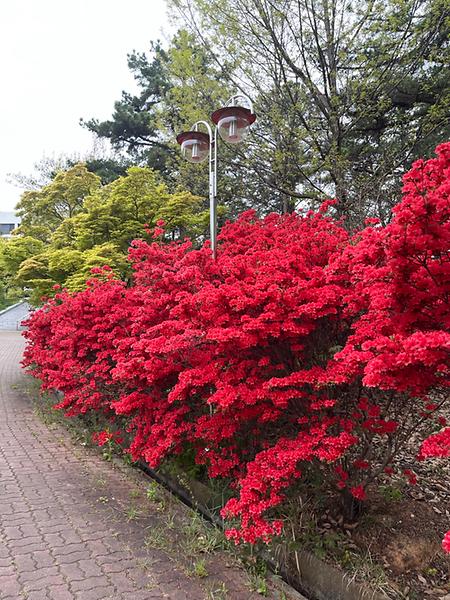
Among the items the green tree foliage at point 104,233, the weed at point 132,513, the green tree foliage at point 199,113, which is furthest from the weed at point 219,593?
the green tree foliage at point 199,113

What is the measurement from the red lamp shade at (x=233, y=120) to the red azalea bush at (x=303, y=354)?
101 cm

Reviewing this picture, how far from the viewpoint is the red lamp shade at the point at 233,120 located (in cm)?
384

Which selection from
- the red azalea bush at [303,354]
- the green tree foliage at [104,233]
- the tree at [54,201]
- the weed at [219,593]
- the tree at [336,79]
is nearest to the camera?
the red azalea bush at [303,354]

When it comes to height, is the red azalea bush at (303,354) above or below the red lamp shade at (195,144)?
below

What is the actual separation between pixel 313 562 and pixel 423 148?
631cm

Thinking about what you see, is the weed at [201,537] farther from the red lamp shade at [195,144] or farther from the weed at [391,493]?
the red lamp shade at [195,144]

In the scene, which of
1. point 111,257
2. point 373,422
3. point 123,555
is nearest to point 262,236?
point 373,422

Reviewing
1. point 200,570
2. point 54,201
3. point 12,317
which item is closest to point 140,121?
point 54,201

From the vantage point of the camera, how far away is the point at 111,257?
7.50m

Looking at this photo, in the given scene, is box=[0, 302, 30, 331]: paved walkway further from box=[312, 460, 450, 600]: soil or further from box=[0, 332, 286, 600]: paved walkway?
box=[312, 460, 450, 600]: soil

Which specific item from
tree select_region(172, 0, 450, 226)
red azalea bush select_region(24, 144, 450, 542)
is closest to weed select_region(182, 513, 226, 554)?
red azalea bush select_region(24, 144, 450, 542)

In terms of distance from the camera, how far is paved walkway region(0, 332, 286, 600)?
2.43 meters

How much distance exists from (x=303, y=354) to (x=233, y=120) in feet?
7.34

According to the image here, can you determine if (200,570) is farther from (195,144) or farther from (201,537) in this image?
(195,144)
